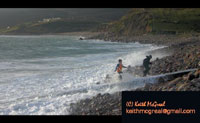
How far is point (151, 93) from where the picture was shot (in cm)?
493

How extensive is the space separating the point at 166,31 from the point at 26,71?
1519cm

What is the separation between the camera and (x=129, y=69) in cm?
1122

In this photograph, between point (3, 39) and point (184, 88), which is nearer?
point (184, 88)

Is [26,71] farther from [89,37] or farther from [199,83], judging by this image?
[89,37]

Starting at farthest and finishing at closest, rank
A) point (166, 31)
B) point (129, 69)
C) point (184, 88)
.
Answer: point (166, 31)
point (129, 69)
point (184, 88)

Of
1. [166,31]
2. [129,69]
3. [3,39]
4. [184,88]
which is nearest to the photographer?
[184,88]

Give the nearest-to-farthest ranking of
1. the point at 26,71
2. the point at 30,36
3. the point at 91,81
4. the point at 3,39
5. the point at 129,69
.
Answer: the point at 91,81 < the point at 129,69 < the point at 26,71 < the point at 3,39 < the point at 30,36

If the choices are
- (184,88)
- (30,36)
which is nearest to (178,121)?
(184,88)

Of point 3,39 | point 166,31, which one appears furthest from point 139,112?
point 166,31

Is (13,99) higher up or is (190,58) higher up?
(190,58)

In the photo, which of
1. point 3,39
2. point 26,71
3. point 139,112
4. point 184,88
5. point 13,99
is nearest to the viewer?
point 139,112
